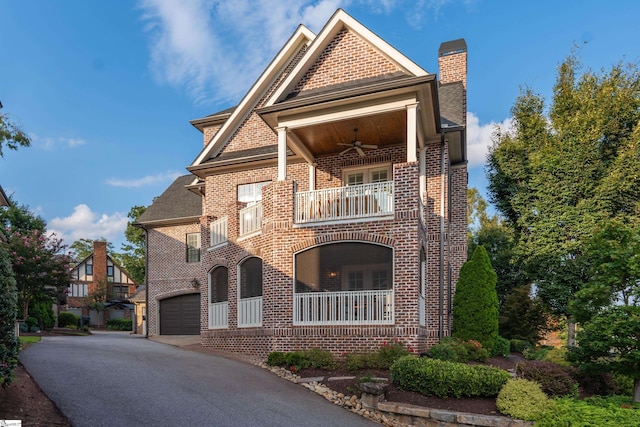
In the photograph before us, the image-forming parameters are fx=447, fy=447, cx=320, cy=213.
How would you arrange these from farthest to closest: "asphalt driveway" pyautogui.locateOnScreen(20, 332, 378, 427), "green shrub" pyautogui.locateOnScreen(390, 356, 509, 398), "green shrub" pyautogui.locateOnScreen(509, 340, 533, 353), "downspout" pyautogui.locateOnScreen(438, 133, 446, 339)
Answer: "green shrub" pyautogui.locateOnScreen(509, 340, 533, 353), "downspout" pyautogui.locateOnScreen(438, 133, 446, 339), "green shrub" pyautogui.locateOnScreen(390, 356, 509, 398), "asphalt driveway" pyautogui.locateOnScreen(20, 332, 378, 427)

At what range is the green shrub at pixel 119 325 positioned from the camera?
4416 centimetres

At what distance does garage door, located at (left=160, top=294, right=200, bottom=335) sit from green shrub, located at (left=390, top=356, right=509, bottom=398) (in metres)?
14.5

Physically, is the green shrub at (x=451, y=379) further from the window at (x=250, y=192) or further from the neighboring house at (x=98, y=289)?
the neighboring house at (x=98, y=289)

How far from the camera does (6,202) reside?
15.8m

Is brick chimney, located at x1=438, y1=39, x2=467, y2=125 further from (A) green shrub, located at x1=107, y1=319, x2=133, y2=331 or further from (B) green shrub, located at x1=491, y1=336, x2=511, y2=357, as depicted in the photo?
(A) green shrub, located at x1=107, y1=319, x2=133, y2=331

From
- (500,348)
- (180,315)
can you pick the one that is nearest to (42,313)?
(180,315)

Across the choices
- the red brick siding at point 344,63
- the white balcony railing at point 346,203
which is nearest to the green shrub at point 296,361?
the white balcony railing at point 346,203

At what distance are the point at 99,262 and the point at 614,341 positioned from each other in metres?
48.2

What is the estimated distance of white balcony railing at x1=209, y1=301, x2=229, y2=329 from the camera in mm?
15023

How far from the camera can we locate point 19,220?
124 feet

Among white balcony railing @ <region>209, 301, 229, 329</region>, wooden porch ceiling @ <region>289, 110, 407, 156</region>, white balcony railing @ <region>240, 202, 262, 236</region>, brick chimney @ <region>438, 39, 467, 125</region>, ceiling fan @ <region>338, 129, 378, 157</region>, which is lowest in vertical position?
white balcony railing @ <region>209, 301, 229, 329</region>

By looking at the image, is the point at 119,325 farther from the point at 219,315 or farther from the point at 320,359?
the point at 320,359

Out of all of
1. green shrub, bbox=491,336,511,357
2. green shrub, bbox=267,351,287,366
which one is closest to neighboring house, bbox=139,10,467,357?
green shrub, bbox=267,351,287,366

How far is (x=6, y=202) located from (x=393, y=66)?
14.1 metres
